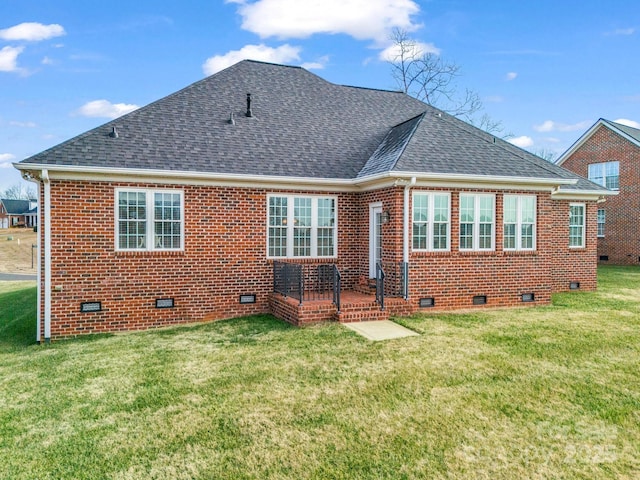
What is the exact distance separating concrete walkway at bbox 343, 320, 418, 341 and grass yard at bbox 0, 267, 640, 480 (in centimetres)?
27

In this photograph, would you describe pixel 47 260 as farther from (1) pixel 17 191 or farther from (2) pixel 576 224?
(1) pixel 17 191

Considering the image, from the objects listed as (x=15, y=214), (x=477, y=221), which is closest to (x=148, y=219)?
(x=477, y=221)

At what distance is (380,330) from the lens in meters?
8.99

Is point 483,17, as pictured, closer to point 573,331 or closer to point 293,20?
point 293,20

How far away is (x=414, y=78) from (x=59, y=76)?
75.8 ft

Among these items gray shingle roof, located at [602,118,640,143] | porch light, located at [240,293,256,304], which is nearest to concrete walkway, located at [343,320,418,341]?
porch light, located at [240,293,256,304]

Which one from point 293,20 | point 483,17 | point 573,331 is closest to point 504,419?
point 573,331

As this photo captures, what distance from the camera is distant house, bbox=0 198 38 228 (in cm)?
8069

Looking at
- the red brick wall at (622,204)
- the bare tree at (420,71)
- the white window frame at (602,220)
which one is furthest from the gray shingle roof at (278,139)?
the bare tree at (420,71)

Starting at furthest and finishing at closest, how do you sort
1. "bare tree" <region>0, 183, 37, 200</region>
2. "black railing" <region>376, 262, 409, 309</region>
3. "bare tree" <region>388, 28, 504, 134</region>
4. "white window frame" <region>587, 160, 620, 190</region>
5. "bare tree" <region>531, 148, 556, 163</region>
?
"bare tree" <region>0, 183, 37, 200</region> → "bare tree" <region>531, 148, 556, 163</region> → "bare tree" <region>388, 28, 504, 134</region> → "white window frame" <region>587, 160, 620, 190</region> → "black railing" <region>376, 262, 409, 309</region>

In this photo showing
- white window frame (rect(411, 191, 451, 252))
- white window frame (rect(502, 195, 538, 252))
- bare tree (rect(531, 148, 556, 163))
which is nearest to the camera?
white window frame (rect(411, 191, 451, 252))

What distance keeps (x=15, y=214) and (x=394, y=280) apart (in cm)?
9037

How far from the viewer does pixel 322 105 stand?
14.4 metres

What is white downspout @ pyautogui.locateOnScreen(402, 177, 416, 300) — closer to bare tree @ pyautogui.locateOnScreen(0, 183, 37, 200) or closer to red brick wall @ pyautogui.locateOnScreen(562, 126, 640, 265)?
red brick wall @ pyautogui.locateOnScreen(562, 126, 640, 265)
